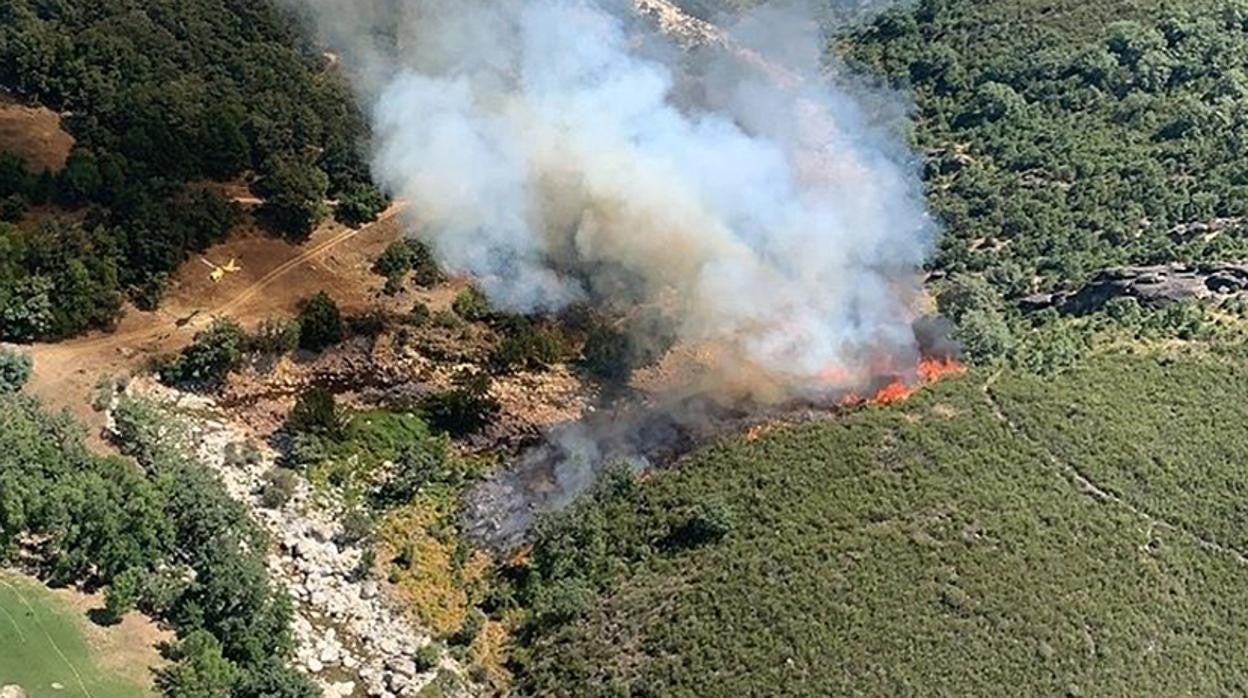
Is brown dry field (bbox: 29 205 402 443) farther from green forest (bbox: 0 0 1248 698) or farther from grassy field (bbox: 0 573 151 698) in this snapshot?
grassy field (bbox: 0 573 151 698)

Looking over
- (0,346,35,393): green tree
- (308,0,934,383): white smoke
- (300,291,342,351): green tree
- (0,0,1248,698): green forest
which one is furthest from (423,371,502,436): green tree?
(0,346,35,393): green tree

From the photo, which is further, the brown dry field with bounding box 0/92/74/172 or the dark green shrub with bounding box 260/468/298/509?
the brown dry field with bounding box 0/92/74/172

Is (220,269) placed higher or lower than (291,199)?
lower

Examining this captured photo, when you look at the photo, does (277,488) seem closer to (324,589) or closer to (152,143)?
(324,589)

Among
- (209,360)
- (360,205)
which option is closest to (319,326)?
(209,360)

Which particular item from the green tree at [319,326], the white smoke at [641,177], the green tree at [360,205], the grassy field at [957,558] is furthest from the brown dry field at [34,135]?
the grassy field at [957,558]

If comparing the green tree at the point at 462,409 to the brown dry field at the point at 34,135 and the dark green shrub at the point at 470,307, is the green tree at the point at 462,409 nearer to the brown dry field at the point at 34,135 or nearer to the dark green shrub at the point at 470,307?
the dark green shrub at the point at 470,307
